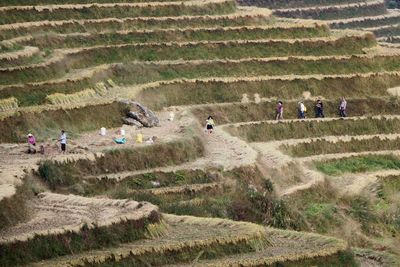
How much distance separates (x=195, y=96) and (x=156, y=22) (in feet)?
20.8

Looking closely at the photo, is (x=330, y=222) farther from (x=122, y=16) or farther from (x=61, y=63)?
(x=122, y=16)

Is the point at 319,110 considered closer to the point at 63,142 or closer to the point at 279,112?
the point at 279,112

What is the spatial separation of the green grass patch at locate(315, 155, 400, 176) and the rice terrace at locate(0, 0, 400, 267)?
0.08 m

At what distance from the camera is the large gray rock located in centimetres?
4603

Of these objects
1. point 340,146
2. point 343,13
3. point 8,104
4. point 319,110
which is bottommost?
point 340,146

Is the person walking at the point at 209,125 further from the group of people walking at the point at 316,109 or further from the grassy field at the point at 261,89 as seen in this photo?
the group of people walking at the point at 316,109

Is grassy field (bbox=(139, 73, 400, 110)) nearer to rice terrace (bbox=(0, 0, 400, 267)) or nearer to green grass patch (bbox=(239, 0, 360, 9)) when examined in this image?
rice terrace (bbox=(0, 0, 400, 267))

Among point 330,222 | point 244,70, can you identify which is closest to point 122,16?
point 244,70

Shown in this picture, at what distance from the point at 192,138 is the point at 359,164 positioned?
24.3 feet

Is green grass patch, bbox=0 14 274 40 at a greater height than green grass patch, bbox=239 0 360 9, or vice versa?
green grass patch, bbox=239 0 360 9

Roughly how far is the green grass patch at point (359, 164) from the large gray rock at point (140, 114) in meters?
5.77

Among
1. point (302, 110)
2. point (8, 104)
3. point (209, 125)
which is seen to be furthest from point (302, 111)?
point (8, 104)

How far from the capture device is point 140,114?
4628 cm

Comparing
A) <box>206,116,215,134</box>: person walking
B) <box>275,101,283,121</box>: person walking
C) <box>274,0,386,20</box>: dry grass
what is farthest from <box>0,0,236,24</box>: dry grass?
<box>274,0,386,20</box>: dry grass
